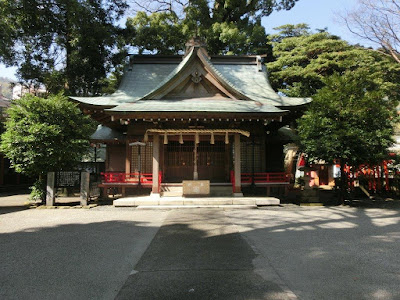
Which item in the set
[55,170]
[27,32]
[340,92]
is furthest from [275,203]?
[27,32]

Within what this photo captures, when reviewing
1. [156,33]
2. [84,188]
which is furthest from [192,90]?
[156,33]

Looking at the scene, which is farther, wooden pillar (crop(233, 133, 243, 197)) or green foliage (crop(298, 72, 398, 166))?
wooden pillar (crop(233, 133, 243, 197))

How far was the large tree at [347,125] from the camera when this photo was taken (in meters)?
9.66

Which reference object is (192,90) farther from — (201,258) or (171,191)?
(201,258)

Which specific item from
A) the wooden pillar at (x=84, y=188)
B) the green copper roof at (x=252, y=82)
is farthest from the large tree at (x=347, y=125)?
the wooden pillar at (x=84, y=188)

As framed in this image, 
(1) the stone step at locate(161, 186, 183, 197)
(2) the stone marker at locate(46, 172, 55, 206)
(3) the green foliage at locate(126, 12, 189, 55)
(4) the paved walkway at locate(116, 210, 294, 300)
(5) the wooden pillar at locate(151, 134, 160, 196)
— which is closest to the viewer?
(4) the paved walkway at locate(116, 210, 294, 300)

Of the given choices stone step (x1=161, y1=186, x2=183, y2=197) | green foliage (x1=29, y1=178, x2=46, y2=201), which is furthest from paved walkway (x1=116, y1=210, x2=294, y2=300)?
green foliage (x1=29, y1=178, x2=46, y2=201)

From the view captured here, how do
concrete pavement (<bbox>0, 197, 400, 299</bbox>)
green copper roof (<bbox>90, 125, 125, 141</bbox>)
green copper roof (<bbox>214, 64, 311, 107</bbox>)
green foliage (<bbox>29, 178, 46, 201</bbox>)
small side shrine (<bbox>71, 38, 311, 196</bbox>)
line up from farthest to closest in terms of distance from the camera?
1. green copper roof (<bbox>90, 125, 125, 141</bbox>)
2. green copper roof (<bbox>214, 64, 311, 107</bbox>)
3. green foliage (<bbox>29, 178, 46, 201</bbox>)
4. small side shrine (<bbox>71, 38, 311, 196</bbox>)
5. concrete pavement (<bbox>0, 197, 400, 299</bbox>)

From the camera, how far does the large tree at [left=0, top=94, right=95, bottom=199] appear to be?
9977mm

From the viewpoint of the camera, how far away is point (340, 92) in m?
10.1

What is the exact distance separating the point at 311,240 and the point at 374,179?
10.1 m

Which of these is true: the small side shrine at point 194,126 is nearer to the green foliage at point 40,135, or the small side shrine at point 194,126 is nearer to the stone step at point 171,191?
the stone step at point 171,191

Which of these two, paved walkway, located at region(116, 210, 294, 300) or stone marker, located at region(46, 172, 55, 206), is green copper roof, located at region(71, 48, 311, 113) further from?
paved walkway, located at region(116, 210, 294, 300)

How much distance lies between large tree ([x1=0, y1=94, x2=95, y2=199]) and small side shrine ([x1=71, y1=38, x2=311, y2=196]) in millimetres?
1293
